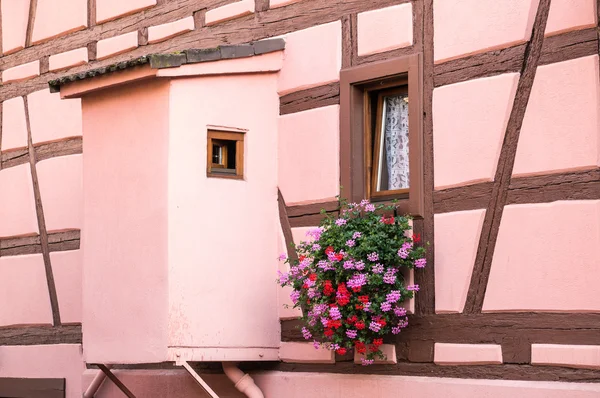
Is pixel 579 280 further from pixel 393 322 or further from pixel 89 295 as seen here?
pixel 89 295

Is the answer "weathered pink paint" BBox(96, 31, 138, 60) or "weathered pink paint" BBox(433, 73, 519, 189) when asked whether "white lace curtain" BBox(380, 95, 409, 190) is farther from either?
"weathered pink paint" BBox(96, 31, 138, 60)

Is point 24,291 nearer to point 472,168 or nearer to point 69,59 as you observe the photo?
point 69,59

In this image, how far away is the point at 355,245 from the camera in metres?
8.02

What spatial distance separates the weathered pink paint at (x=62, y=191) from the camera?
10.8 meters

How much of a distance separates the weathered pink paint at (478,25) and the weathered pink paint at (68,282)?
4.35 m

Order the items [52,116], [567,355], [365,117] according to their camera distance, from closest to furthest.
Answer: [567,355] < [365,117] < [52,116]

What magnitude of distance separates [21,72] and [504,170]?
238 inches

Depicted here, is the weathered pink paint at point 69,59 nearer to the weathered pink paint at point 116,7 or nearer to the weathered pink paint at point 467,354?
the weathered pink paint at point 116,7

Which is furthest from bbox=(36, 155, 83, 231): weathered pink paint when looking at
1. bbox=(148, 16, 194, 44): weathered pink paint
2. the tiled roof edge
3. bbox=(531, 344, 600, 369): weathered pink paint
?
bbox=(531, 344, 600, 369): weathered pink paint

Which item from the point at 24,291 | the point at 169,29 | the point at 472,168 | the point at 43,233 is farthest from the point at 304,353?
the point at 24,291

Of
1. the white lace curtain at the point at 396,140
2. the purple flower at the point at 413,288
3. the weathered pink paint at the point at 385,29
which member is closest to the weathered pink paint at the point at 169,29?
the weathered pink paint at the point at 385,29

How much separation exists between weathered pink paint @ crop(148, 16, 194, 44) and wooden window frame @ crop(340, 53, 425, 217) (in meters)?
1.89

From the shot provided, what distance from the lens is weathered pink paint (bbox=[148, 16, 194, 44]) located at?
32.7 ft

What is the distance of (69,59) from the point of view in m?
11.2
